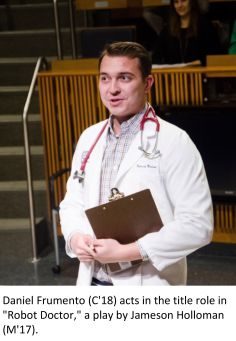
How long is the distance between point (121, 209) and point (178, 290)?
0.24 meters

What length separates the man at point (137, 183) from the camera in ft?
5.60

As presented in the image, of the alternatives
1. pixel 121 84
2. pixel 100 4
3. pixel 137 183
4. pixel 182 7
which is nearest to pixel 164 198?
pixel 137 183

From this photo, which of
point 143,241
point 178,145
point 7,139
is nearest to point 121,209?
point 143,241

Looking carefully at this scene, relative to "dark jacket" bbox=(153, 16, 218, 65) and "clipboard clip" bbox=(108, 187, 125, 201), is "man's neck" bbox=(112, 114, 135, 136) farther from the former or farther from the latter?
"dark jacket" bbox=(153, 16, 218, 65)

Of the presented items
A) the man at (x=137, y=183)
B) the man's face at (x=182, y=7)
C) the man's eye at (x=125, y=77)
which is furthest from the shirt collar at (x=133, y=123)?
the man's face at (x=182, y=7)

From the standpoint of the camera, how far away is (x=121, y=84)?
1.73 m

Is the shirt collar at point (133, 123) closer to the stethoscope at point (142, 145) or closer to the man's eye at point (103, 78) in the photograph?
the stethoscope at point (142, 145)

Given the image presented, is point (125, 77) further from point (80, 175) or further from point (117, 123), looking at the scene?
point (80, 175)

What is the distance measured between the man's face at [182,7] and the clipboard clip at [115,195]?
9.69 ft

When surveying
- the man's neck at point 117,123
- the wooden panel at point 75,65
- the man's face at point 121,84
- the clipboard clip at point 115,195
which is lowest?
the wooden panel at point 75,65

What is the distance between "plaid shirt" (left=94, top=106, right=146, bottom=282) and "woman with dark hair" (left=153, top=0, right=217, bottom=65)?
2799mm

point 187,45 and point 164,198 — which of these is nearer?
point 164,198

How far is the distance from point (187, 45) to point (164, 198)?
2931 millimetres

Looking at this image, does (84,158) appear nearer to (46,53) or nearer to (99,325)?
(99,325)
